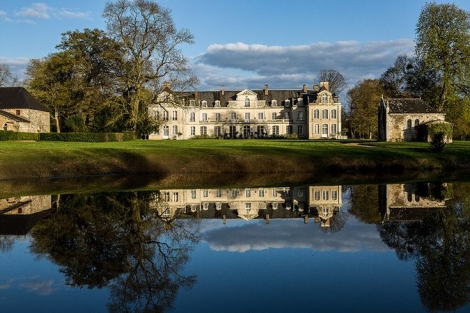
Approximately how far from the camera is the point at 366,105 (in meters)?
77.8

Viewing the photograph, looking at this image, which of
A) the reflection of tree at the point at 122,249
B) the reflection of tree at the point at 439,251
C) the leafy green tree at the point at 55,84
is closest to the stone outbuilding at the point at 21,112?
the leafy green tree at the point at 55,84

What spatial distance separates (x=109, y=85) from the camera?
52906mm

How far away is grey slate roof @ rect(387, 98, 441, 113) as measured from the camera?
5019 centimetres

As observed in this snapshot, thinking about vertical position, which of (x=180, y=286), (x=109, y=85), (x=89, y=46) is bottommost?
(x=180, y=286)

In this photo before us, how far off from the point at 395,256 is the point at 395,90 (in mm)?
66208

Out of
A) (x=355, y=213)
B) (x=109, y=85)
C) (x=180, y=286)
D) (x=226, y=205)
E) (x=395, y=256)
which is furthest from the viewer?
(x=109, y=85)

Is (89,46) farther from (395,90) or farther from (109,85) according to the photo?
(395,90)

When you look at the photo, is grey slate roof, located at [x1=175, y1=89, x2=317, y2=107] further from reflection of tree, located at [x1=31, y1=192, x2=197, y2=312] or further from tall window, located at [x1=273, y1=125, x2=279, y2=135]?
reflection of tree, located at [x1=31, y1=192, x2=197, y2=312]

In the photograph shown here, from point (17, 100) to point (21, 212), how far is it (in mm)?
43972

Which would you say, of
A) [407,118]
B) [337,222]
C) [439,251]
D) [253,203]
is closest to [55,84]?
[407,118]

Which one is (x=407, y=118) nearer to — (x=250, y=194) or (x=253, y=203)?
(x=250, y=194)

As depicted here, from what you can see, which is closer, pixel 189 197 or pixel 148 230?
pixel 148 230

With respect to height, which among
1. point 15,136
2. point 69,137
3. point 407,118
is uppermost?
point 407,118

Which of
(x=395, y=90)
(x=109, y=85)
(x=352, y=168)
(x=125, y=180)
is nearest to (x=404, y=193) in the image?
(x=352, y=168)
